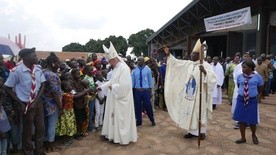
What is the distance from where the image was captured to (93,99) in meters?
6.76

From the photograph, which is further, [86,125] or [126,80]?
[86,125]

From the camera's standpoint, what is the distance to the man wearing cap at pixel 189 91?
6406 millimetres

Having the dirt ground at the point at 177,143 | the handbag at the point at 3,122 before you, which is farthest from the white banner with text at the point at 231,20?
the handbag at the point at 3,122

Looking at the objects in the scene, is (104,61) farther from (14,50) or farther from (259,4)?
(259,4)

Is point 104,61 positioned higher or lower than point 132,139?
higher

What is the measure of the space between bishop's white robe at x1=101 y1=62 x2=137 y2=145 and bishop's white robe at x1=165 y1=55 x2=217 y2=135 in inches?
46.1

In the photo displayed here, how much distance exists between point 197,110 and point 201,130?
465mm

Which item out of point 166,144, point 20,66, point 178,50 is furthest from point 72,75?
point 178,50

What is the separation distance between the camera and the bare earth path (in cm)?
572

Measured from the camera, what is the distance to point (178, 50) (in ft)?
95.1

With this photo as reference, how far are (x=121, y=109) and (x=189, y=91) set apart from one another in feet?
5.24

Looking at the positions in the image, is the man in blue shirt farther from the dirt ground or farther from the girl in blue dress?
the girl in blue dress

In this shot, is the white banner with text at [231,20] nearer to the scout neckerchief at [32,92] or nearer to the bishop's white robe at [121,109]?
the bishop's white robe at [121,109]

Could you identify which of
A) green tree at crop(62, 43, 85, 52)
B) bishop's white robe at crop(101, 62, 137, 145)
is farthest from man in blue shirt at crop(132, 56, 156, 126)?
green tree at crop(62, 43, 85, 52)
